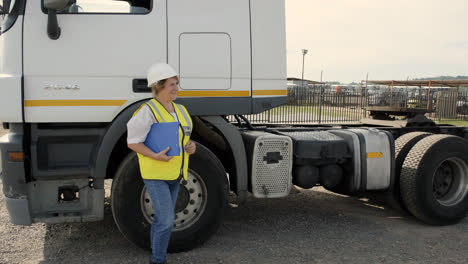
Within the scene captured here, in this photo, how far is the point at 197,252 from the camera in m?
4.05

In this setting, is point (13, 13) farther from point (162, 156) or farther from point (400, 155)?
point (400, 155)

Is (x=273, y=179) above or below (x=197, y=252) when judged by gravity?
above

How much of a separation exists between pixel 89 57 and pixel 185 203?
1.63m

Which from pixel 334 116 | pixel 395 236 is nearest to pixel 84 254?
A: pixel 395 236

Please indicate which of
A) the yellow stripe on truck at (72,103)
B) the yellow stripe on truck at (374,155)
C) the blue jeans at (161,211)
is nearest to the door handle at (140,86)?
the yellow stripe on truck at (72,103)

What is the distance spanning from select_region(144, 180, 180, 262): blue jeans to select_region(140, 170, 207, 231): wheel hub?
54 cm

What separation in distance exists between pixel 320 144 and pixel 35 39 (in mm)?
3049

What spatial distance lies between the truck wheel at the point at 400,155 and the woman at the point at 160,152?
2.96 meters

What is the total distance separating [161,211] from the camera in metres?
3.27

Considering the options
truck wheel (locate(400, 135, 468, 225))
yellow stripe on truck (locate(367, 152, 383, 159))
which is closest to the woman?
yellow stripe on truck (locate(367, 152, 383, 159))

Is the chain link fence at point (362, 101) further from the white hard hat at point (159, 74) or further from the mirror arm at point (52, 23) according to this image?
the white hard hat at point (159, 74)

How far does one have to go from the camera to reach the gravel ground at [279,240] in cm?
398

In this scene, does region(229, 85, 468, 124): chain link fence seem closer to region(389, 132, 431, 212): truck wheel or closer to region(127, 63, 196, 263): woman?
region(389, 132, 431, 212): truck wheel

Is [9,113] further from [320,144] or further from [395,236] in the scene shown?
[395,236]
